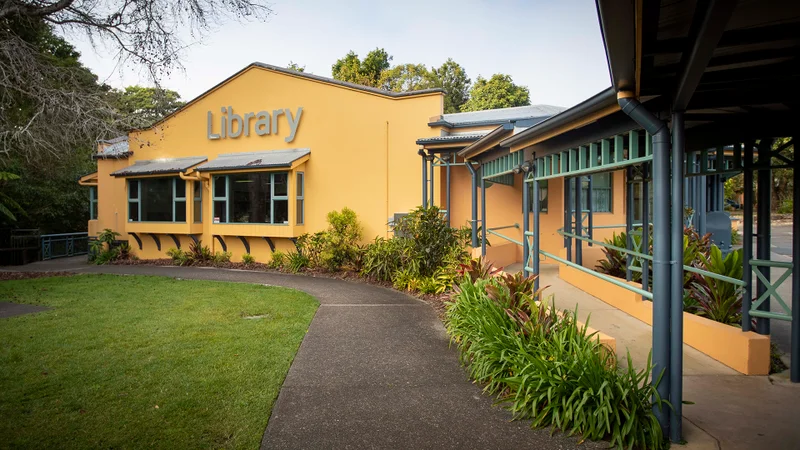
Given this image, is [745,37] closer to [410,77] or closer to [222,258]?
[222,258]

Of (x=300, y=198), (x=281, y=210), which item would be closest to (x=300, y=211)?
(x=300, y=198)

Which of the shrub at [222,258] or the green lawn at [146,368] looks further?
the shrub at [222,258]

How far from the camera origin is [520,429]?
3760 mm

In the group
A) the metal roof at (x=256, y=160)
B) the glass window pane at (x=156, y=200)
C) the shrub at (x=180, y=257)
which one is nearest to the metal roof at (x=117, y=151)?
the glass window pane at (x=156, y=200)

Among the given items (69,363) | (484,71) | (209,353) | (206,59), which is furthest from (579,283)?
(484,71)

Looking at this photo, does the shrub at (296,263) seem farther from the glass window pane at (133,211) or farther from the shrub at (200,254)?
the glass window pane at (133,211)

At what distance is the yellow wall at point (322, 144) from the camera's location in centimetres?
1273

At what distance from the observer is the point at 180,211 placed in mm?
15305

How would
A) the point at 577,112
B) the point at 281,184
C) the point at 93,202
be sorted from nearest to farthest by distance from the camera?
the point at 577,112
the point at 281,184
the point at 93,202

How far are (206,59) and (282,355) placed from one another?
1035 cm

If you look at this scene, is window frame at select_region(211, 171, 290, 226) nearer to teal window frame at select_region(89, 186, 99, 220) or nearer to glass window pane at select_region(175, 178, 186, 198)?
glass window pane at select_region(175, 178, 186, 198)

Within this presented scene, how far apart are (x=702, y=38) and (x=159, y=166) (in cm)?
1657

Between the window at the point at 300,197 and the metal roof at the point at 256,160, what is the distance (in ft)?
2.20

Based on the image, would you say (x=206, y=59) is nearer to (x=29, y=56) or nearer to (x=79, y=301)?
(x=29, y=56)
